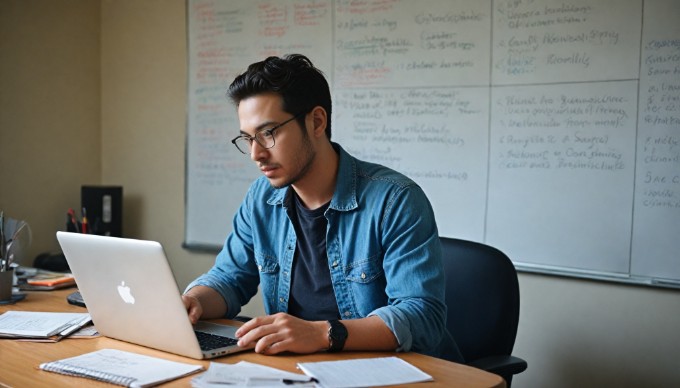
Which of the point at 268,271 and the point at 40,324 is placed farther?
the point at 268,271

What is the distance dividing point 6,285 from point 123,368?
35.9 inches

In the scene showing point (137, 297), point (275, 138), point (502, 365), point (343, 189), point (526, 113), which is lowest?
point (502, 365)

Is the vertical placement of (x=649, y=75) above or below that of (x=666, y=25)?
below

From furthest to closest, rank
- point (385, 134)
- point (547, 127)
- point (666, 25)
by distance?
1. point (385, 134)
2. point (547, 127)
3. point (666, 25)

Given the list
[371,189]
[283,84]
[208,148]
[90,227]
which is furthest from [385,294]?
[90,227]

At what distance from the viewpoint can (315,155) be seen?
1.88 m

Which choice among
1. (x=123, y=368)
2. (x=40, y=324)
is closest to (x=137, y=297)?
(x=123, y=368)

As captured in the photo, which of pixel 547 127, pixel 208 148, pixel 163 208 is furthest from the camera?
pixel 163 208

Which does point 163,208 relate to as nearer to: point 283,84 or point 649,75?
point 283,84

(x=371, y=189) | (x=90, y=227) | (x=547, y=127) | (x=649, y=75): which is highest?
(x=649, y=75)

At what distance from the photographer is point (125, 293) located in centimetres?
159

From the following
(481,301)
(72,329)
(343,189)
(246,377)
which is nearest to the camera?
(246,377)

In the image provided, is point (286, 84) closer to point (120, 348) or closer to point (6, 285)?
point (120, 348)

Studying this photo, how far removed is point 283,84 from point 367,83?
1.41 m
